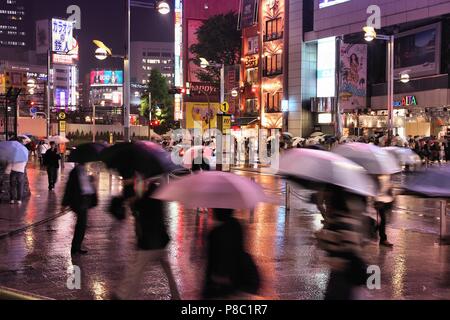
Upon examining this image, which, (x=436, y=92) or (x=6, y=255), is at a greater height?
(x=436, y=92)

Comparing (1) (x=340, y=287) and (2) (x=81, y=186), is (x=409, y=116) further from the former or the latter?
(1) (x=340, y=287)

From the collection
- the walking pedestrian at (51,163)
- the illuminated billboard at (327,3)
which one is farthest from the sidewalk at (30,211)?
the illuminated billboard at (327,3)

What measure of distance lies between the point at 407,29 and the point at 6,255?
37.4 meters

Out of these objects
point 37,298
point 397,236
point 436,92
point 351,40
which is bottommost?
point 397,236

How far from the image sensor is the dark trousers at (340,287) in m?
4.90

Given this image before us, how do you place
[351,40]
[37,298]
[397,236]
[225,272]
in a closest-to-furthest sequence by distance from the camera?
[37,298] → [225,272] → [397,236] → [351,40]

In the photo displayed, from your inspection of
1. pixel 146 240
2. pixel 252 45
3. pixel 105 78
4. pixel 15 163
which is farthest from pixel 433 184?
pixel 105 78

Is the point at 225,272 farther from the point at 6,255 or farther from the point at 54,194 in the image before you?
the point at 54,194

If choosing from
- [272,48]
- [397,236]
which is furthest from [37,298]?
[272,48]

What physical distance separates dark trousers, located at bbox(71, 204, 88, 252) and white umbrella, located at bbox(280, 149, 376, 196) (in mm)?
4556

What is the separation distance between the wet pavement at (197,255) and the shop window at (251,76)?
125 feet

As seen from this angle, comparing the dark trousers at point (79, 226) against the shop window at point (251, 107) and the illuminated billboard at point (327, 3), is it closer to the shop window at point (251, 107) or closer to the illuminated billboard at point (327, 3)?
the illuminated billboard at point (327, 3)

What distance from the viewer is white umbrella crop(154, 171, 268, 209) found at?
15.8 feet

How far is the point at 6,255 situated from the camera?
9406 millimetres
